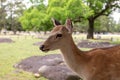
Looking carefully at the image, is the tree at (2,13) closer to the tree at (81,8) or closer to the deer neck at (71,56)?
the tree at (81,8)

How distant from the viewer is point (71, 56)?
515 cm

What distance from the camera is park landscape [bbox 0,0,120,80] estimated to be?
30.8 feet

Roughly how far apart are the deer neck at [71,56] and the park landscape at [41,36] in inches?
41.2

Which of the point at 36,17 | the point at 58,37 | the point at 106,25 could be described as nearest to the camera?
→ the point at 58,37

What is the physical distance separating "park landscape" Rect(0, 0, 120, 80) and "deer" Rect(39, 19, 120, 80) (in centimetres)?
107

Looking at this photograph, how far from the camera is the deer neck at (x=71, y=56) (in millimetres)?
5113

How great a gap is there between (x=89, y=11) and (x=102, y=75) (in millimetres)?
27645

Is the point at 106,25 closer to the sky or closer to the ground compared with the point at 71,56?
closer to the ground

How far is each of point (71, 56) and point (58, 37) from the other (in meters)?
0.44

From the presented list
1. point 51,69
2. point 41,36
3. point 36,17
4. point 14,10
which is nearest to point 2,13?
point 14,10

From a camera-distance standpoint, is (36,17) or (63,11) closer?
(63,11)

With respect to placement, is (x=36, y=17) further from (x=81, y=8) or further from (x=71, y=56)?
(x=71, y=56)

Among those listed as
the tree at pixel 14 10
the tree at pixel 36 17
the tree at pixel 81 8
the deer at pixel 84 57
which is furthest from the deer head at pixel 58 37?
the tree at pixel 14 10

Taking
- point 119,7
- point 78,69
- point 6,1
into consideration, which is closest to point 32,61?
point 78,69
